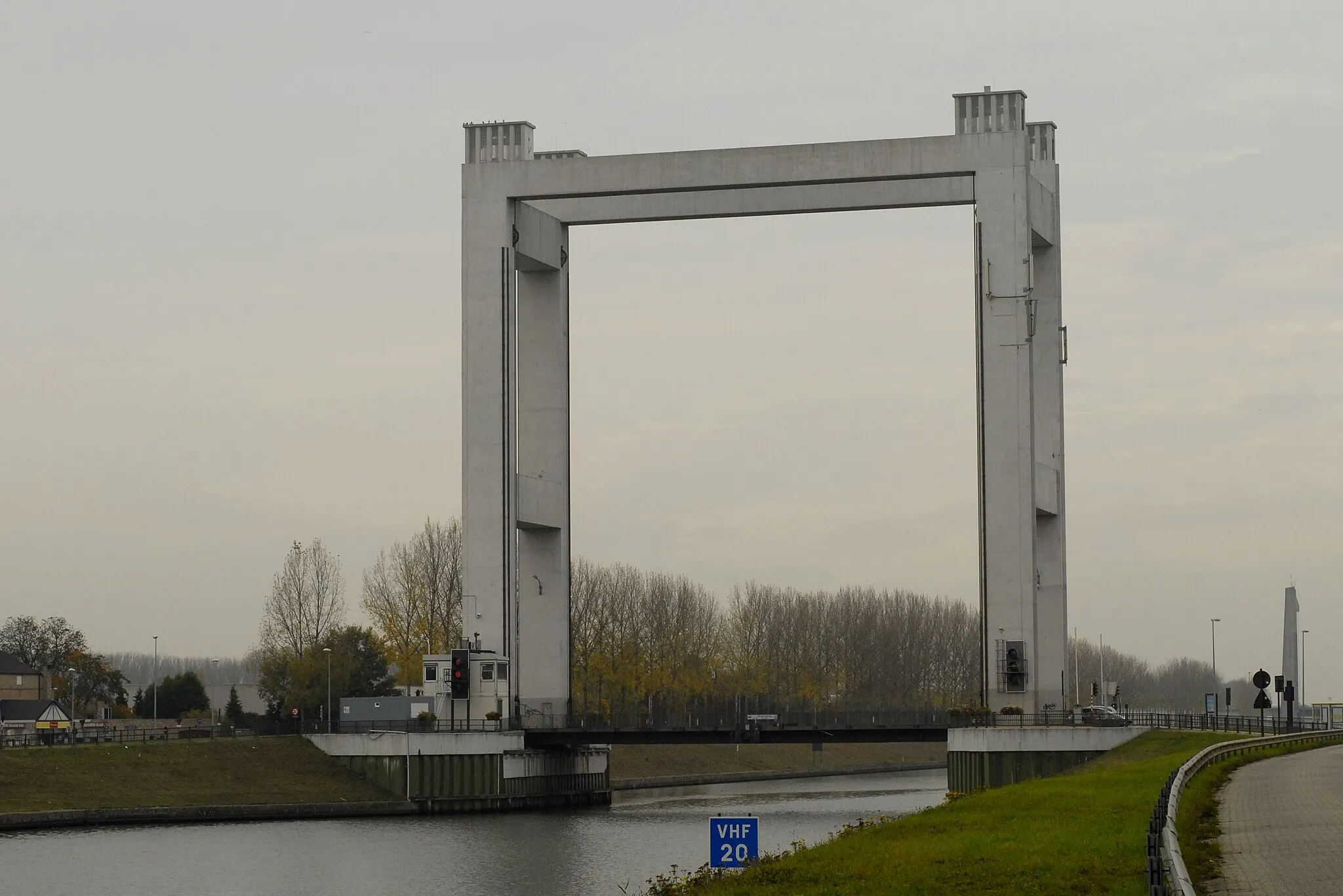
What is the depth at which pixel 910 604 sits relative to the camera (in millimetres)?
131500

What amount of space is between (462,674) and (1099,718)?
20.7 metres

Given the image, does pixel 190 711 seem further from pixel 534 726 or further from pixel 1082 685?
pixel 1082 685

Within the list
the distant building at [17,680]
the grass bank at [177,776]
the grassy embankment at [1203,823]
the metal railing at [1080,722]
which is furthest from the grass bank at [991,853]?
the distant building at [17,680]

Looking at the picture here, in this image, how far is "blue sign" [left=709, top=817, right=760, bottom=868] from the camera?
21766 millimetres

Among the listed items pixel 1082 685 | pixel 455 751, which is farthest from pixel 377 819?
pixel 1082 685

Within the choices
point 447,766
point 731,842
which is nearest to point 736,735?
point 447,766

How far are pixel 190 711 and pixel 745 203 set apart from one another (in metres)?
47.7

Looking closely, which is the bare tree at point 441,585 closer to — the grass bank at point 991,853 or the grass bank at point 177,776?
the grass bank at point 177,776

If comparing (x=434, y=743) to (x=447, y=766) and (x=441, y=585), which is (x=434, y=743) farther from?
(x=441, y=585)

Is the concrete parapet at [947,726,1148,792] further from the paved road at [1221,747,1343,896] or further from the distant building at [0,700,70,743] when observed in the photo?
the distant building at [0,700,70,743]

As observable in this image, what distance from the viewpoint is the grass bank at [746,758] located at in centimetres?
8625

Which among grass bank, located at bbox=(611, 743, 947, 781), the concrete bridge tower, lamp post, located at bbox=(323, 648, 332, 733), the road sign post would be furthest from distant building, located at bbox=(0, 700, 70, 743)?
the road sign post

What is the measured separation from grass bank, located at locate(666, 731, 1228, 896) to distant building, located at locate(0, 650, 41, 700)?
9136 cm

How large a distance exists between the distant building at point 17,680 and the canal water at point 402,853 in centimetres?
6339
